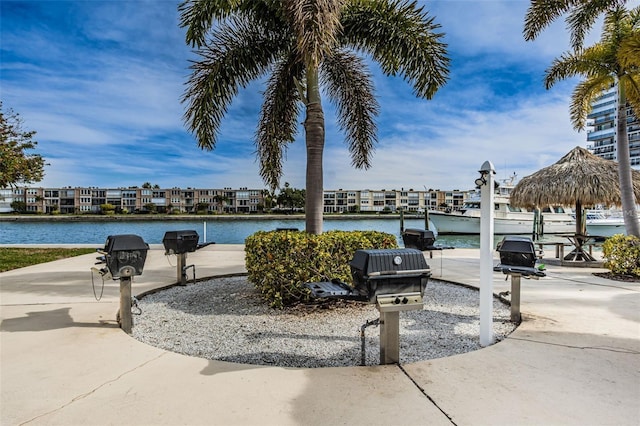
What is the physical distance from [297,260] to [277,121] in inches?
125

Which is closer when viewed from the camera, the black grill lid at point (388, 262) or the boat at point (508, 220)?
the black grill lid at point (388, 262)

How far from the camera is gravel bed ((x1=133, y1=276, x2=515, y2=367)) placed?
10.1ft

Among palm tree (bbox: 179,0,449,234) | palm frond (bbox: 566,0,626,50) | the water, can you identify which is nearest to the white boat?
the water

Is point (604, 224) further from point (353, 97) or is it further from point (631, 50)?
point (353, 97)

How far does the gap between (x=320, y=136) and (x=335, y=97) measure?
6.06 ft

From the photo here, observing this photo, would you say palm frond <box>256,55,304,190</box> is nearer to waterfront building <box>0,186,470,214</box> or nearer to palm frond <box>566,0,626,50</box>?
palm frond <box>566,0,626,50</box>

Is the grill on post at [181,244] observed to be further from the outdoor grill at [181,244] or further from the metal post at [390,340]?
the metal post at [390,340]

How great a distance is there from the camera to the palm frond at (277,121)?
20.5 feet

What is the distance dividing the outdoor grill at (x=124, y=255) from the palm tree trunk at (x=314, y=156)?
2223mm

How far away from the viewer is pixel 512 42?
8500mm

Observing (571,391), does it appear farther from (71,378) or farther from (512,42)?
(512,42)

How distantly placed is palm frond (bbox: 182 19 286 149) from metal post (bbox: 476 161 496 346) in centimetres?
417

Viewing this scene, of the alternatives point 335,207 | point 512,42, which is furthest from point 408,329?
point 335,207

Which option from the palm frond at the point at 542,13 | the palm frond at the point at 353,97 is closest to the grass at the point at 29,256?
the palm frond at the point at 353,97
